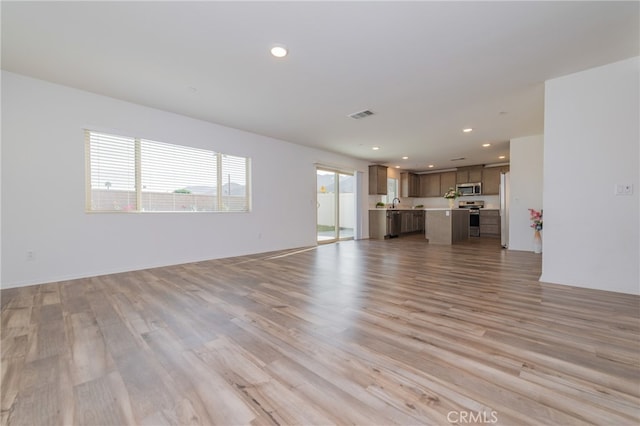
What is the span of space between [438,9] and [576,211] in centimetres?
290

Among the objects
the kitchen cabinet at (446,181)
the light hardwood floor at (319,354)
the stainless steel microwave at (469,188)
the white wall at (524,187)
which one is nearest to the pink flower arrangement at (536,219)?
the white wall at (524,187)

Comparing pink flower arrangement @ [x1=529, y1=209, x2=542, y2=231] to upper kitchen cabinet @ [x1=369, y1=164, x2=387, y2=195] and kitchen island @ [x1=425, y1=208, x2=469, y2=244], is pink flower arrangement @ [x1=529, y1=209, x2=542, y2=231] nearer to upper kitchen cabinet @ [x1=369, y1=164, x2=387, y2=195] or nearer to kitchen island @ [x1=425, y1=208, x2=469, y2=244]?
kitchen island @ [x1=425, y1=208, x2=469, y2=244]

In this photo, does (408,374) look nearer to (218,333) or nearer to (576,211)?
(218,333)

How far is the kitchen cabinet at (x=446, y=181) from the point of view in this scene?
987 centimetres

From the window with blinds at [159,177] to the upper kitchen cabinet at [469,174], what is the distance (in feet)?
25.1

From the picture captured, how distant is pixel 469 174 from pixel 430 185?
1511 millimetres

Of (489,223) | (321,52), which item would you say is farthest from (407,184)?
(321,52)

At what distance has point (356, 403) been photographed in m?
1.27

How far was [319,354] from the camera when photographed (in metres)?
1.71

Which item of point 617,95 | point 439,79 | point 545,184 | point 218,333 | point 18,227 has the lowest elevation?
point 218,333

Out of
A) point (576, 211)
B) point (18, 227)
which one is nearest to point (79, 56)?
point (18, 227)

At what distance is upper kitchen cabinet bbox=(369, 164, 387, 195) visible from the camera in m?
8.65

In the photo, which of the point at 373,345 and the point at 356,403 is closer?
the point at 356,403

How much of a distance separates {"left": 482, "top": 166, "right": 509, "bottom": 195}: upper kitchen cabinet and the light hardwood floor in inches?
259
